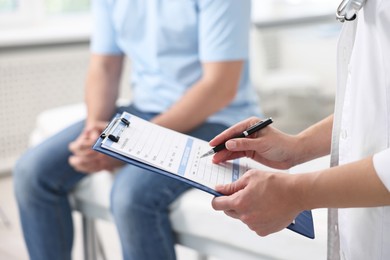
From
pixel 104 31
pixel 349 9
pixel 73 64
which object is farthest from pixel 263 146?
pixel 73 64

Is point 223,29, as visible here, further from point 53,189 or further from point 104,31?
point 53,189

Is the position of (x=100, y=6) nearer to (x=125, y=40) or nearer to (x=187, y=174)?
(x=125, y=40)

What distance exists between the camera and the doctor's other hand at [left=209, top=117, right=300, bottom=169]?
3.24 feet

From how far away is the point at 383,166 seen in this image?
743 millimetres

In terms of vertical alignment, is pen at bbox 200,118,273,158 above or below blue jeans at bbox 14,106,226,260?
above

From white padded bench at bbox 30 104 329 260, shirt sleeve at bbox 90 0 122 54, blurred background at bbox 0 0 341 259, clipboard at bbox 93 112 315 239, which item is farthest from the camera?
blurred background at bbox 0 0 341 259

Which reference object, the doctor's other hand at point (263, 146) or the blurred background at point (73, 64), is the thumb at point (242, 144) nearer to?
the doctor's other hand at point (263, 146)

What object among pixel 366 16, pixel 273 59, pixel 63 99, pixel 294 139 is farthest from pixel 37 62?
pixel 366 16

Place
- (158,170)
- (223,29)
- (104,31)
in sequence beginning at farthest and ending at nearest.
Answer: (104,31)
(223,29)
(158,170)

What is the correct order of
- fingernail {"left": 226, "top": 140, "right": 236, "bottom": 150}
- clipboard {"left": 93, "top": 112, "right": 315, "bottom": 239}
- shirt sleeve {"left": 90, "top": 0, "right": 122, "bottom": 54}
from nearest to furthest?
clipboard {"left": 93, "top": 112, "right": 315, "bottom": 239}
fingernail {"left": 226, "top": 140, "right": 236, "bottom": 150}
shirt sleeve {"left": 90, "top": 0, "right": 122, "bottom": 54}

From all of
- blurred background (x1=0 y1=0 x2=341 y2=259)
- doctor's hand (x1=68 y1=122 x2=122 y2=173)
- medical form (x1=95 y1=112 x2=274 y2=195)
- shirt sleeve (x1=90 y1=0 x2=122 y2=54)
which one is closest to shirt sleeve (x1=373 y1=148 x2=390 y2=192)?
medical form (x1=95 y1=112 x2=274 y2=195)

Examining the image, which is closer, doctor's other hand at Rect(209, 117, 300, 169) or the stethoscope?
the stethoscope

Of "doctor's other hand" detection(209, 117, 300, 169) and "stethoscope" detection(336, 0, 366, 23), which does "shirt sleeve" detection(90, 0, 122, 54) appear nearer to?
"doctor's other hand" detection(209, 117, 300, 169)

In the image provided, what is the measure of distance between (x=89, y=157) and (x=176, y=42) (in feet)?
1.23
